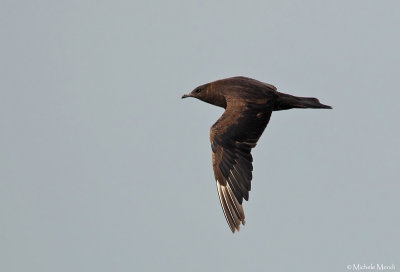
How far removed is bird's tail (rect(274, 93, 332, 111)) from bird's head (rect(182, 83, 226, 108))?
1138 millimetres

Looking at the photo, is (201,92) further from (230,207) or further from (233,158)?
(230,207)

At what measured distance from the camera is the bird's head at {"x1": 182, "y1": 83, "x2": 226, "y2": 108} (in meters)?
21.2

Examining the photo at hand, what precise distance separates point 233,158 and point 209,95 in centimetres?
227

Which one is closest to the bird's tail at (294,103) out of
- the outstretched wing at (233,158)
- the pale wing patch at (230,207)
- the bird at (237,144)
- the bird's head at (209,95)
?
the bird at (237,144)

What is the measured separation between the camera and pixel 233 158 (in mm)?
19547

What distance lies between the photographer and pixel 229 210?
19.3 metres

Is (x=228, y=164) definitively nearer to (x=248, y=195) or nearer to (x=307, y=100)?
(x=248, y=195)

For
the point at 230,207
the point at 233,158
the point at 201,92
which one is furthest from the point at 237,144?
the point at 201,92

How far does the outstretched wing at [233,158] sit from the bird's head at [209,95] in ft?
4.70

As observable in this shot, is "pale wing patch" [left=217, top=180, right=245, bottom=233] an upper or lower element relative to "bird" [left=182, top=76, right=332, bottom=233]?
lower

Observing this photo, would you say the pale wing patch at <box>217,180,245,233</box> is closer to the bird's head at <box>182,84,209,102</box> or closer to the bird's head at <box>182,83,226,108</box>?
the bird's head at <box>182,83,226,108</box>

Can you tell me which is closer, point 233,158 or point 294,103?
point 233,158

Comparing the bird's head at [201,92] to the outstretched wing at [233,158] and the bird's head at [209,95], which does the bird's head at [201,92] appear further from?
the outstretched wing at [233,158]

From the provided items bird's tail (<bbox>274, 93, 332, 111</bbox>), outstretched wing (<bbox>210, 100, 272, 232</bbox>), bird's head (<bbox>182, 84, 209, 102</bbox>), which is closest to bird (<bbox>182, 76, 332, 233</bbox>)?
outstretched wing (<bbox>210, 100, 272, 232</bbox>)
